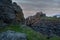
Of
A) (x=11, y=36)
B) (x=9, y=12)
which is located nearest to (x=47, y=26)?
(x=9, y=12)

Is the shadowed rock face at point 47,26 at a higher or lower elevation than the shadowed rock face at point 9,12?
lower

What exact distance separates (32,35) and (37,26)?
31.7 metres

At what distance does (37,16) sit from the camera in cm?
7550

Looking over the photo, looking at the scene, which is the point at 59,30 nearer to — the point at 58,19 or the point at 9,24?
the point at 58,19

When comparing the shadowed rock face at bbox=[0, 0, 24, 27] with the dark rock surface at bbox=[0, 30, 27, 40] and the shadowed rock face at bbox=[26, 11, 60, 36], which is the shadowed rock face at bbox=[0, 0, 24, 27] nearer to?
the dark rock surface at bbox=[0, 30, 27, 40]

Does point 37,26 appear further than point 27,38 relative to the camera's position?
Yes

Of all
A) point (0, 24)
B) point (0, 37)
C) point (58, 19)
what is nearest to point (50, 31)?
point (58, 19)

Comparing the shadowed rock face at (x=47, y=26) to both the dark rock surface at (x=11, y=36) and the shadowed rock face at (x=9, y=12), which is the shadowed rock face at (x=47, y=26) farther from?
the dark rock surface at (x=11, y=36)

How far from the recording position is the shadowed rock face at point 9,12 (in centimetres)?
3634

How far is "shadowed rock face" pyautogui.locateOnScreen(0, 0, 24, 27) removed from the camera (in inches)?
1431

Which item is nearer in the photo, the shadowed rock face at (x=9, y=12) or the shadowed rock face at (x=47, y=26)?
the shadowed rock face at (x=9, y=12)

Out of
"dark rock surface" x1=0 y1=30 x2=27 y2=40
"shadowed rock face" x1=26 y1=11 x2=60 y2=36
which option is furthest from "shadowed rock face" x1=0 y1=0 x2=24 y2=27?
"shadowed rock face" x1=26 y1=11 x2=60 y2=36

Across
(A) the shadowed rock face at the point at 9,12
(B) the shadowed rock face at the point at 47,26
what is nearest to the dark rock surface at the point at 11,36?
A: (A) the shadowed rock face at the point at 9,12

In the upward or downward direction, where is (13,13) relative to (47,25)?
upward
